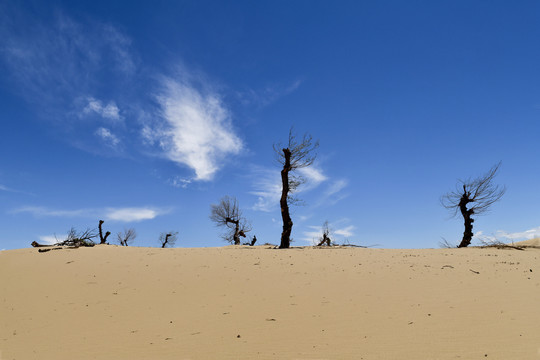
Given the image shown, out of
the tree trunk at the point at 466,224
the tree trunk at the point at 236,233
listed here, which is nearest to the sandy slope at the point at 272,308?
the tree trunk at the point at 466,224

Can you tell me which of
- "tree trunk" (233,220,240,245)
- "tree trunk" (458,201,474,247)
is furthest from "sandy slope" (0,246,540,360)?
"tree trunk" (233,220,240,245)

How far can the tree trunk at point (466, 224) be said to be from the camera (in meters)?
17.2

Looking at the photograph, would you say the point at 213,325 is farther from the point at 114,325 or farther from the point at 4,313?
the point at 4,313

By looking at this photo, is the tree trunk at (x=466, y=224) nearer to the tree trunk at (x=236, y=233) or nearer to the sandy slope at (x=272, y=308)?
the sandy slope at (x=272, y=308)

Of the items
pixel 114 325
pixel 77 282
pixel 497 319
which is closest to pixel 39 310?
pixel 77 282

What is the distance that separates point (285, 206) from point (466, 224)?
10744mm

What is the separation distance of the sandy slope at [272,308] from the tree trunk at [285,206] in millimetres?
4679

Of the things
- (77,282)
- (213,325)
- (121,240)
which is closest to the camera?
(213,325)

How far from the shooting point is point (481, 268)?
26.1 ft

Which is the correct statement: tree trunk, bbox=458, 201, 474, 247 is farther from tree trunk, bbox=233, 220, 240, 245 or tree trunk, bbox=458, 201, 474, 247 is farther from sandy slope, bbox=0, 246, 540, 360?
tree trunk, bbox=233, 220, 240, 245

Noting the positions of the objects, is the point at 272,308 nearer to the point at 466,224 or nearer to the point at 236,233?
the point at 466,224

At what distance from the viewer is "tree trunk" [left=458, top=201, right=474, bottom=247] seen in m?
17.2

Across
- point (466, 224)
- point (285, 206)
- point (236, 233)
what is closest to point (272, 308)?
point (285, 206)

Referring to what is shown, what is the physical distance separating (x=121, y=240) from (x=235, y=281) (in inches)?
1429
